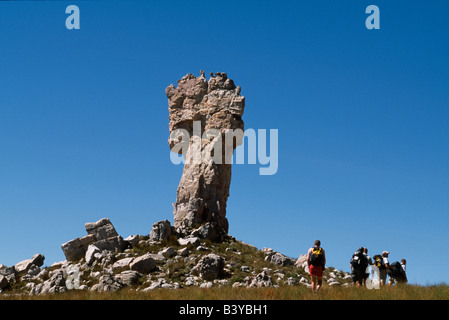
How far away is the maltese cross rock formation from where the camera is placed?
1716 inches

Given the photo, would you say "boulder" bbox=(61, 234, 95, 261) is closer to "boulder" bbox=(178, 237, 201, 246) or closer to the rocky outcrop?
the rocky outcrop

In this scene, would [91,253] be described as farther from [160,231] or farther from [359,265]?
[359,265]

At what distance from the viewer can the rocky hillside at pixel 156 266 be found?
30047 mm

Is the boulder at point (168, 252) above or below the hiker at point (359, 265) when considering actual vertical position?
above

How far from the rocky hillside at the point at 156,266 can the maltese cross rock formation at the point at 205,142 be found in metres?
2.74

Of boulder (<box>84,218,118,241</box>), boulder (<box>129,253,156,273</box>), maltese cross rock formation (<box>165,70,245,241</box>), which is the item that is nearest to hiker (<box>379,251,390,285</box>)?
boulder (<box>129,253,156,273</box>)

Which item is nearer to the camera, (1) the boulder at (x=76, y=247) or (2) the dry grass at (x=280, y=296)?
(2) the dry grass at (x=280, y=296)

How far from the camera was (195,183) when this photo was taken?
145 feet

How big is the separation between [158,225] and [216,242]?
4789 mm

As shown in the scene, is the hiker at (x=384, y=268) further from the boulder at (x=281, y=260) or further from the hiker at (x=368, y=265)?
the boulder at (x=281, y=260)

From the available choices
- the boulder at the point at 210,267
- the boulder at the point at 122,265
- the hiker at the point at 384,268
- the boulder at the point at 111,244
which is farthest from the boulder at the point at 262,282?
the boulder at the point at 111,244

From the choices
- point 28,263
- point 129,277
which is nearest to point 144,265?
point 129,277

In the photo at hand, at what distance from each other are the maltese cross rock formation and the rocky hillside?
274 centimetres

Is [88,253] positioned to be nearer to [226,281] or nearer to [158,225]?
[158,225]
